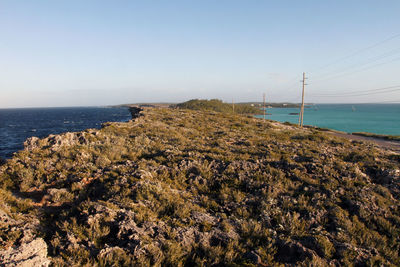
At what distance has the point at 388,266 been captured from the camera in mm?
4707

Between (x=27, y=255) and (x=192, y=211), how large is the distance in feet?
13.4

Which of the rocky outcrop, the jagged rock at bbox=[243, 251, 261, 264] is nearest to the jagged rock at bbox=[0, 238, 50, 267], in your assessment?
the rocky outcrop

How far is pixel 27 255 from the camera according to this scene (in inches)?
157

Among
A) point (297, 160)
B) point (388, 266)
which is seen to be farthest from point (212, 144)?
point (388, 266)

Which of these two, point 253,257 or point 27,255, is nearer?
point 27,255

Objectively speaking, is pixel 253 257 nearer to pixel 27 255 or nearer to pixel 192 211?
pixel 192 211

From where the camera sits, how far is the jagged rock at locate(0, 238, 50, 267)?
3695 mm

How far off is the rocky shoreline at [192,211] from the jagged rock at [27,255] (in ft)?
0.07

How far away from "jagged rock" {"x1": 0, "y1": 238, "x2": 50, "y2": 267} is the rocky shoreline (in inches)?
0.8

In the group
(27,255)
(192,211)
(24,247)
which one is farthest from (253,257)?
(24,247)

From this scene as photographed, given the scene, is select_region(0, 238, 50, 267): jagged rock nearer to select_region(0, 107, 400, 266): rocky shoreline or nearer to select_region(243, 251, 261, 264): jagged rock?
select_region(0, 107, 400, 266): rocky shoreline

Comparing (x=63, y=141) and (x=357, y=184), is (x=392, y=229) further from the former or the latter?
(x=63, y=141)

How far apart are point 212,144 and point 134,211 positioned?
10.6 meters

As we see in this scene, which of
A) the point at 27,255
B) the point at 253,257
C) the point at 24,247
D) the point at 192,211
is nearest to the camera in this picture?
the point at 27,255
